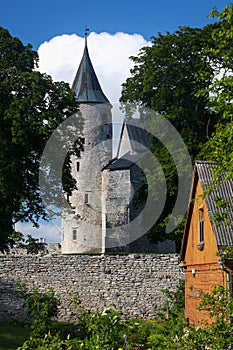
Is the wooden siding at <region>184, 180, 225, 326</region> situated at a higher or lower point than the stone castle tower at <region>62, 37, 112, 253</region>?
lower

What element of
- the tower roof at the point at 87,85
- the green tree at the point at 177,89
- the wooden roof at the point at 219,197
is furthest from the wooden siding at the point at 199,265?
the tower roof at the point at 87,85

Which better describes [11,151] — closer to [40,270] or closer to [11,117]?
[11,117]

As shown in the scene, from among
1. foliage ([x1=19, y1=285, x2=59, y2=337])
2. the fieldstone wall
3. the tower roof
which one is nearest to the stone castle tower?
the tower roof

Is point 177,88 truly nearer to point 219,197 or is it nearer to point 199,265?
point 199,265

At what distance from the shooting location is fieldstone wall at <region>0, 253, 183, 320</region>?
66.0ft

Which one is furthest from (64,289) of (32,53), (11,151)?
(32,53)

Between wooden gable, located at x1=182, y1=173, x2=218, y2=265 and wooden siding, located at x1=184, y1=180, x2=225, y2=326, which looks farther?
wooden gable, located at x1=182, y1=173, x2=218, y2=265

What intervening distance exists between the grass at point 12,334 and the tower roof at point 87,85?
28.1 metres

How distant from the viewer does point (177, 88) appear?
25.4 meters

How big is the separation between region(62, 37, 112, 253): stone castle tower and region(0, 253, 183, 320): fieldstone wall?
20.0 meters

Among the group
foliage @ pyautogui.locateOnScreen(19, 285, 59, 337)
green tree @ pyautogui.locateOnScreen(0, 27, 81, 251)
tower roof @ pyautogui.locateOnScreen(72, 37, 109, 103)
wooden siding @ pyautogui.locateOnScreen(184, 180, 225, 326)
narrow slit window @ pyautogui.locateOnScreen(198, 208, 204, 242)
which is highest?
tower roof @ pyautogui.locateOnScreen(72, 37, 109, 103)

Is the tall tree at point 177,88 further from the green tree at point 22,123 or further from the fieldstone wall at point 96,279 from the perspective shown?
the green tree at point 22,123

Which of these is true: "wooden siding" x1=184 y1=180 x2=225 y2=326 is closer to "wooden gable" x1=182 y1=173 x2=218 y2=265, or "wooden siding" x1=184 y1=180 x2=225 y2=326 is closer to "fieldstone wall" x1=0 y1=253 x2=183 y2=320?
"wooden gable" x1=182 y1=173 x2=218 y2=265

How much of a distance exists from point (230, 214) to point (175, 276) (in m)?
8.85
